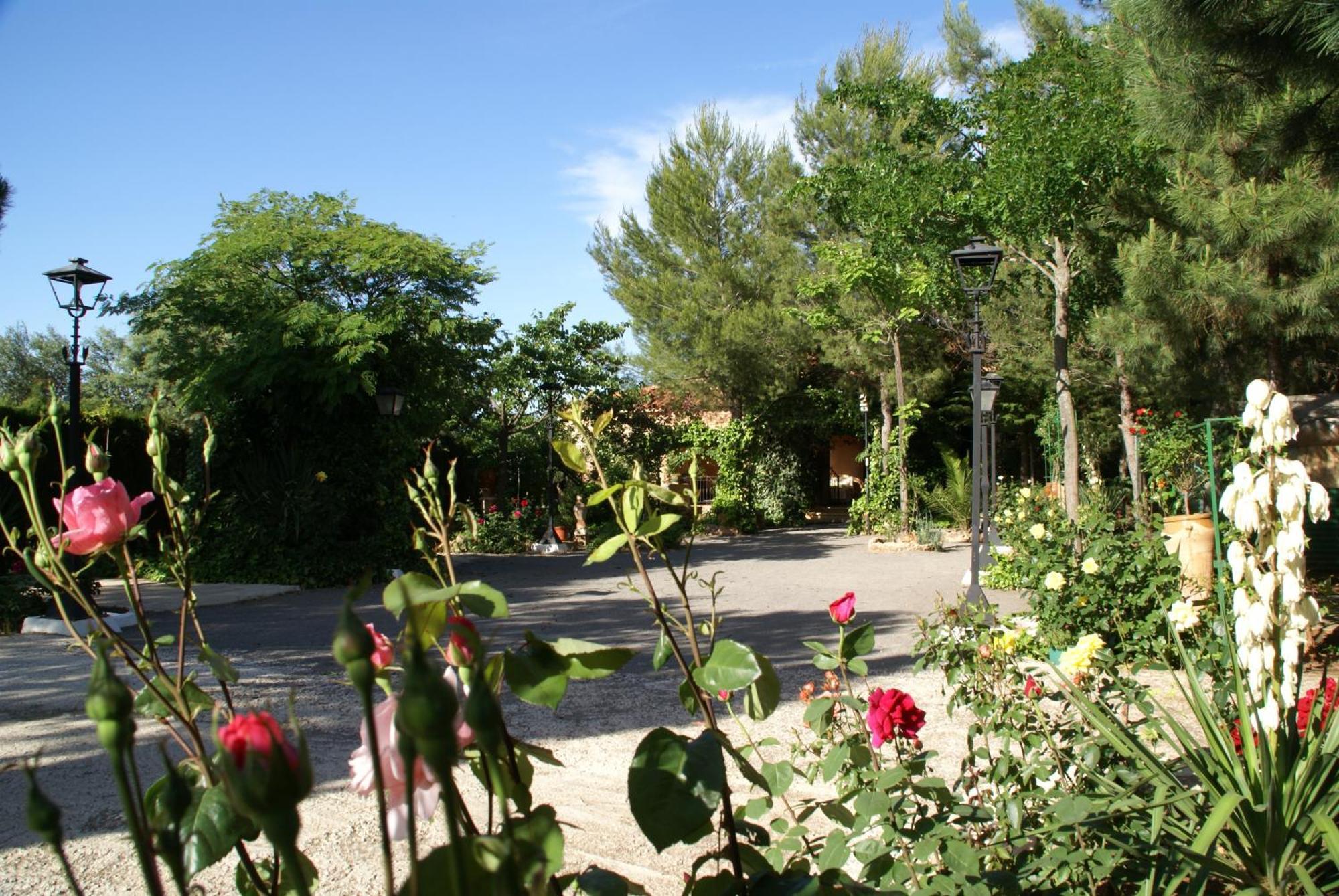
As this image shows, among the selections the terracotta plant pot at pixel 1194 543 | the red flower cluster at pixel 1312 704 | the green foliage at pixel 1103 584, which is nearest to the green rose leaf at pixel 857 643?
the red flower cluster at pixel 1312 704

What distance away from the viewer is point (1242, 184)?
7441 millimetres

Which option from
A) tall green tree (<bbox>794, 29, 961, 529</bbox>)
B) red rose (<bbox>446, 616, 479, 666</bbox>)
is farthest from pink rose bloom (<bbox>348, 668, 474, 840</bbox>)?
tall green tree (<bbox>794, 29, 961, 529</bbox>)

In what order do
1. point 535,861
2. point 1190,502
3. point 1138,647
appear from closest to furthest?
point 535,861 < point 1138,647 < point 1190,502

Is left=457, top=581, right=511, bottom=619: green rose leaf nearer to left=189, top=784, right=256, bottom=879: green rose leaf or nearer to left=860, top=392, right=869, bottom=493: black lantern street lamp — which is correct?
left=189, top=784, right=256, bottom=879: green rose leaf

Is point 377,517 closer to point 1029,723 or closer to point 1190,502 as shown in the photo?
point 1190,502

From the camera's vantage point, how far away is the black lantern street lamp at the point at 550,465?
14.8 metres

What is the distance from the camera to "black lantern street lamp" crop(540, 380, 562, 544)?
1484 centimetres

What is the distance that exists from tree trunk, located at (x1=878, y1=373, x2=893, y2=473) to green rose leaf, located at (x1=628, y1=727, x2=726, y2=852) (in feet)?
57.1

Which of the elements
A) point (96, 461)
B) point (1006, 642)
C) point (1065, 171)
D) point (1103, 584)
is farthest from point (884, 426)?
point (96, 461)

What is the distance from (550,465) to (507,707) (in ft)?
37.8

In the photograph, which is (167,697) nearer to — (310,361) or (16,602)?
(16,602)

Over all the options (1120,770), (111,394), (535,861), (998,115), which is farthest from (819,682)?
(111,394)

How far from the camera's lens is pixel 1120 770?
76.7 inches

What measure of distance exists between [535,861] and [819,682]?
16.3 ft
